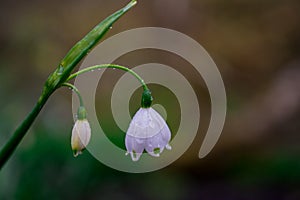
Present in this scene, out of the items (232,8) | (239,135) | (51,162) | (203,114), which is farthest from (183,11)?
(51,162)

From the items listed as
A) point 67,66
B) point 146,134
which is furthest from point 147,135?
point 67,66

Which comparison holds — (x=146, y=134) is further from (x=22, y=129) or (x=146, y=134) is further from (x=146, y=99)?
(x=22, y=129)

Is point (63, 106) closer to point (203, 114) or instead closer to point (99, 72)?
point (99, 72)

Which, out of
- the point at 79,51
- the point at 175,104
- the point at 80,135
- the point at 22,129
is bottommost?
the point at 22,129

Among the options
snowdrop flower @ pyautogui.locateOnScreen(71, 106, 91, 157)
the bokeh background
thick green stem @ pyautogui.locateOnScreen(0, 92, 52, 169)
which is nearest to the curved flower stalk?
thick green stem @ pyautogui.locateOnScreen(0, 92, 52, 169)

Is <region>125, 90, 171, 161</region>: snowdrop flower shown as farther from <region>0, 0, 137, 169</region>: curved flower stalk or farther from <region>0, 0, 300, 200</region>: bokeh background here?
<region>0, 0, 300, 200</region>: bokeh background

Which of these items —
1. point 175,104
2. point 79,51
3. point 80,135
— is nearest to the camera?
point 79,51

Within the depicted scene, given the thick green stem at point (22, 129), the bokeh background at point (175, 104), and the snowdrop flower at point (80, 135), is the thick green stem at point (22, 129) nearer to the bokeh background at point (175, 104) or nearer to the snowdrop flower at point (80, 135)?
the snowdrop flower at point (80, 135)
